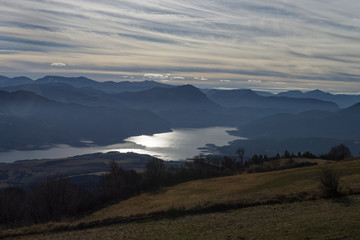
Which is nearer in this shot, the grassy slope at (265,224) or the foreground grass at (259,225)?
the foreground grass at (259,225)

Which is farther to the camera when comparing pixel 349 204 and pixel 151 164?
pixel 151 164

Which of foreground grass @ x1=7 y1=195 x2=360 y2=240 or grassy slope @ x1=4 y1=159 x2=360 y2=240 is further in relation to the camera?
grassy slope @ x1=4 y1=159 x2=360 y2=240

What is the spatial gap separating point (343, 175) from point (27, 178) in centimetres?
19234

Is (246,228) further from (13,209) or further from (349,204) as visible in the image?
(13,209)

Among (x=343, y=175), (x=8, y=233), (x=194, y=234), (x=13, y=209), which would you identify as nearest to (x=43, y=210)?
(x=13, y=209)

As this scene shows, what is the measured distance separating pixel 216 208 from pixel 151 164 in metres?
50.6

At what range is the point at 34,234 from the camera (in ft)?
98.5

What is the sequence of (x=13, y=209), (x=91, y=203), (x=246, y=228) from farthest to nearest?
(x=13, y=209), (x=91, y=203), (x=246, y=228)

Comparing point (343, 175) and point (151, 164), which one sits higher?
point (343, 175)

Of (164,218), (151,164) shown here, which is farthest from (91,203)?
(151,164)

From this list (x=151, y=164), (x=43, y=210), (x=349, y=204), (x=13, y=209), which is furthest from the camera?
(x=151, y=164)

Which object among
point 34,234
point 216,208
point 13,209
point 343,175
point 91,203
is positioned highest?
point 343,175

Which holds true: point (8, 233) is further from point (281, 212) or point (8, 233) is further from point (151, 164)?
point (151, 164)

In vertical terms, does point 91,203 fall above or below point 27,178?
above
